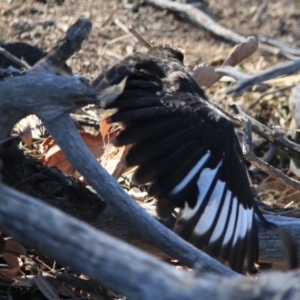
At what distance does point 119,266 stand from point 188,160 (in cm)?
129

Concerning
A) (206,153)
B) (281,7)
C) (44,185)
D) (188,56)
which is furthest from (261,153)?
(281,7)

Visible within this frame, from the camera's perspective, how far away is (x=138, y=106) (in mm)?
2721

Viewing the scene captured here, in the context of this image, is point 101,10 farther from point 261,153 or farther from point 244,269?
point 244,269

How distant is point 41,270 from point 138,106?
0.76 metres

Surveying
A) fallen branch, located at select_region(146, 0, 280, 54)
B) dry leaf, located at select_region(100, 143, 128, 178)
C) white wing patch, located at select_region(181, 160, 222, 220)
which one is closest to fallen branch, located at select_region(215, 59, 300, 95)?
white wing patch, located at select_region(181, 160, 222, 220)

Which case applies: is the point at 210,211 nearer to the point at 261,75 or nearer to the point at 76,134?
the point at 76,134

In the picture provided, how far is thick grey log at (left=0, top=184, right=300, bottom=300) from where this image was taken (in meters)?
1.44

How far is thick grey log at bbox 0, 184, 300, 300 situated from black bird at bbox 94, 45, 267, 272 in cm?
102

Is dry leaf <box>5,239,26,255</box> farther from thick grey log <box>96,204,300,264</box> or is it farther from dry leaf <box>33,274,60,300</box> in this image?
thick grey log <box>96,204,300,264</box>

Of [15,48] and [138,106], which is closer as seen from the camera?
[138,106]

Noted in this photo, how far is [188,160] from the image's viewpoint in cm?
272

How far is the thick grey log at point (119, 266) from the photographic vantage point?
144cm

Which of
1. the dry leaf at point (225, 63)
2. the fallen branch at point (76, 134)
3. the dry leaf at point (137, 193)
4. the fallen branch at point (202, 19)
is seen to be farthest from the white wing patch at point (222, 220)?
the fallen branch at point (202, 19)

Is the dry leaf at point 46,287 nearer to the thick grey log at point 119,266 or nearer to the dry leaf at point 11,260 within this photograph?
the dry leaf at point 11,260
